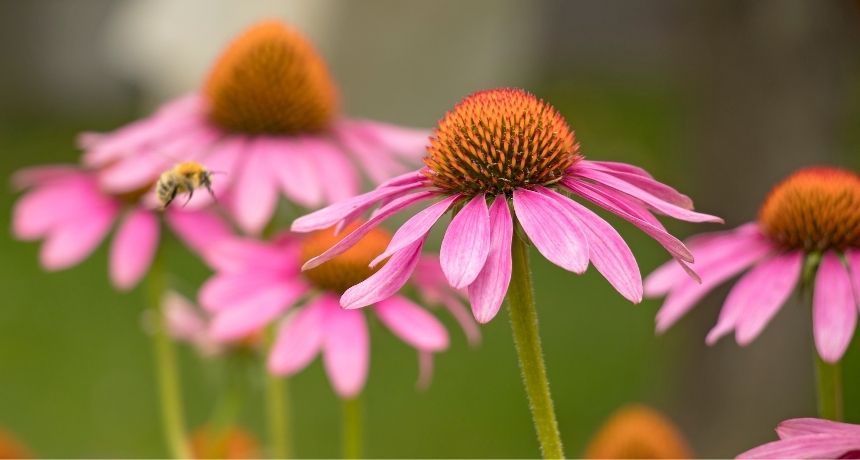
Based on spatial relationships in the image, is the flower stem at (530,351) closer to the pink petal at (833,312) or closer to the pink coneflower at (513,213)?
the pink coneflower at (513,213)

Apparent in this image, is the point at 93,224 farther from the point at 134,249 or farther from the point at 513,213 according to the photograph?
the point at 513,213

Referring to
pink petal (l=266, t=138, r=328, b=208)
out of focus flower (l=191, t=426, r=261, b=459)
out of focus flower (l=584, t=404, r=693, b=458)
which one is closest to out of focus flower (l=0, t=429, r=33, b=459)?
out of focus flower (l=191, t=426, r=261, b=459)

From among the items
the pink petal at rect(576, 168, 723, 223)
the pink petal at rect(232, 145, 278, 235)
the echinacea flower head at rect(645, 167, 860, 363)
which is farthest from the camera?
the pink petal at rect(232, 145, 278, 235)

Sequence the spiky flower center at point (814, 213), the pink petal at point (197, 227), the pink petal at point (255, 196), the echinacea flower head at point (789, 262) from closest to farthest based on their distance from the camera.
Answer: the echinacea flower head at point (789, 262) < the spiky flower center at point (814, 213) < the pink petal at point (255, 196) < the pink petal at point (197, 227)

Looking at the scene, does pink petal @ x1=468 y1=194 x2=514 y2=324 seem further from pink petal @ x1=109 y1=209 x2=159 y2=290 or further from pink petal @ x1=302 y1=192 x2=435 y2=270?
pink petal @ x1=109 y1=209 x2=159 y2=290

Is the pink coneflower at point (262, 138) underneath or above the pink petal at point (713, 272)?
above

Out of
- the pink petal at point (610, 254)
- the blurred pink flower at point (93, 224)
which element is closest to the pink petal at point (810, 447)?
the pink petal at point (610, 254)

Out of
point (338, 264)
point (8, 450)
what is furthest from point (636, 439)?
point (8, 450)

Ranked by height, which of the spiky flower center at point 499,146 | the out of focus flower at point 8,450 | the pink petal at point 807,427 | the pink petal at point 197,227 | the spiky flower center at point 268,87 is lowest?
the pink petal at point 807,427
